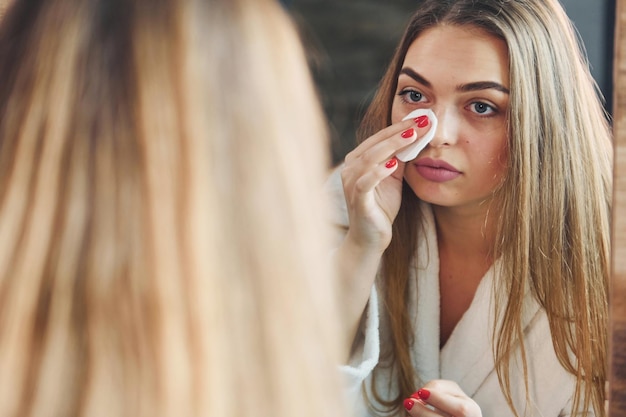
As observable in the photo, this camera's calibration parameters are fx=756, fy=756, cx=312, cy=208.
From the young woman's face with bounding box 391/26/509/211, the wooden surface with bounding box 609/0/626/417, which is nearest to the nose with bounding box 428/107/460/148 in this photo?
the young woman's face with bounding box 391/26/509/211

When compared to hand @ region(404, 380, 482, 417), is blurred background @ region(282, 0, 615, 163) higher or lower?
higher

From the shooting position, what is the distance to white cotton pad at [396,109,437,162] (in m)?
0.66

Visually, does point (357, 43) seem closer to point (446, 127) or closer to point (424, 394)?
point (446, 127)

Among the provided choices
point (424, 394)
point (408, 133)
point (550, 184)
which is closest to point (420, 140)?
point (408, 133)

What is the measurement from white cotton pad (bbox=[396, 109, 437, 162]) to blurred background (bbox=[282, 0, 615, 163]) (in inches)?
1.8

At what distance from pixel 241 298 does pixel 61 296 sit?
100 mm

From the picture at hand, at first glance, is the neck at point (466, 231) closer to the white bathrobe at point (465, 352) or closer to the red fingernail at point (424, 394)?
the white bathrobe at point (465, 352)

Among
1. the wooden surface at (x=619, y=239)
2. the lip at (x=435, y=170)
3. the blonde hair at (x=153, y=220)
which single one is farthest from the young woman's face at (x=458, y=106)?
the blonde hair at (x=153, y=220)

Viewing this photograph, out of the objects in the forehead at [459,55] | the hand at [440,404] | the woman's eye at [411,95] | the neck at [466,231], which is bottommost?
the hand at [440,404]

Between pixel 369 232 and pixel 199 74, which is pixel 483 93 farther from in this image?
pixel 199 74

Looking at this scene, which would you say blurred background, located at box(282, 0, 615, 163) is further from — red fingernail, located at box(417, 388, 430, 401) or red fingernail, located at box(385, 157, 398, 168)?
red fingernail, located at box(417, 388, 430, 401)

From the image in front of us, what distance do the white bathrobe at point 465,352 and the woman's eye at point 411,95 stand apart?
9cm

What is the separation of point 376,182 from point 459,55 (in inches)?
5.1

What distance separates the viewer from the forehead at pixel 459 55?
64 centimetres
